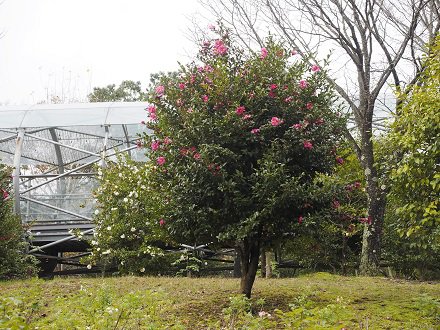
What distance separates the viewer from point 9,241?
11969mm

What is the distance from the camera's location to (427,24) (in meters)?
11.9

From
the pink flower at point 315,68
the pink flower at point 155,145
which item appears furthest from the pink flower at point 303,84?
the pink flower at point 155,145

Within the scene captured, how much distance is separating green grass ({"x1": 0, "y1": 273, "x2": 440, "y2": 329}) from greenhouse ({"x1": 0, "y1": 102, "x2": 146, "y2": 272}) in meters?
5.16

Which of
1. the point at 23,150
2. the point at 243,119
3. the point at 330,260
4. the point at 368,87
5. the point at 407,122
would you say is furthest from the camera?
the point at 23,150

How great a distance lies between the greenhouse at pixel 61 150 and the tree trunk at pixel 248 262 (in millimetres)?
8325

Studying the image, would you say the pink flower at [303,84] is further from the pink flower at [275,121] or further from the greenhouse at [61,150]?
the greenhouse at [61,150]

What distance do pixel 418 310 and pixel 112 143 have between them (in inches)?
457

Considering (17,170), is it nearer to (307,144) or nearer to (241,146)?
(241,146)

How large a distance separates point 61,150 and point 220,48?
35.6ft

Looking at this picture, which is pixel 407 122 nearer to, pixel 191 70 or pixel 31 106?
pixel 191 70

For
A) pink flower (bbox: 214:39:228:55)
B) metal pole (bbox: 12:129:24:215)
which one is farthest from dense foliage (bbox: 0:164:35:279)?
pink flower (bbox: 214:39:228:55)

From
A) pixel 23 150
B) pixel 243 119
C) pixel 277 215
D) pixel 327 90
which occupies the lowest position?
pixel 277 215

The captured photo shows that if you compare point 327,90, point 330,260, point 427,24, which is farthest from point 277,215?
point 330,260

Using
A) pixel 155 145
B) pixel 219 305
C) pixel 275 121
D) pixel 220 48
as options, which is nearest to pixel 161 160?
pixel 155 145
